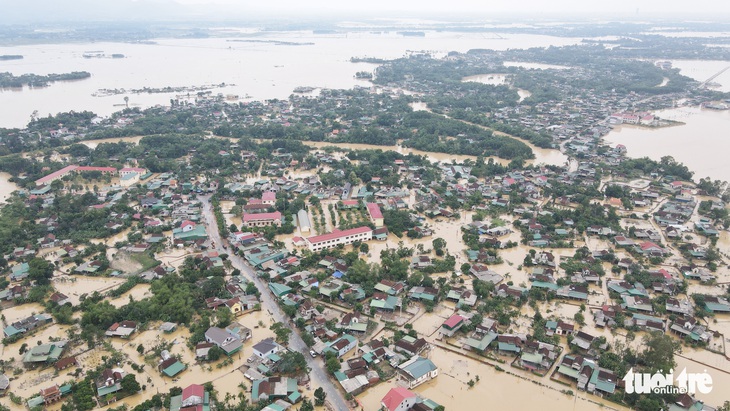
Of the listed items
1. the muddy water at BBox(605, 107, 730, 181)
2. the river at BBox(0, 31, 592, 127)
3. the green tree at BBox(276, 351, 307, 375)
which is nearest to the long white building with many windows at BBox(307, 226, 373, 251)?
the green tree at BBox(276, 351, 307, 375)

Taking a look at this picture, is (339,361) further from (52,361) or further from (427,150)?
(427,150)

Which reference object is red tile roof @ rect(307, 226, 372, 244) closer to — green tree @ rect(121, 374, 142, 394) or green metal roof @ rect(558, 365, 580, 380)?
green tree @ rect(121, 374, 142, 394)

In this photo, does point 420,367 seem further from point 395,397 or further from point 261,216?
point 261,216

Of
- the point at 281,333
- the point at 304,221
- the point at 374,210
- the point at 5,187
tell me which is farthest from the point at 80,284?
the point at 5,187

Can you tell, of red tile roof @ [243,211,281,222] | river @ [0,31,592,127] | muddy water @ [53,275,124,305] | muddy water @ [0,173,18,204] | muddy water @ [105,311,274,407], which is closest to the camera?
muddy water @ [105,311,274,407]

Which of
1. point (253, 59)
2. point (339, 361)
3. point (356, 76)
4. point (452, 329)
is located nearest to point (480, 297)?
point (452, 329)
